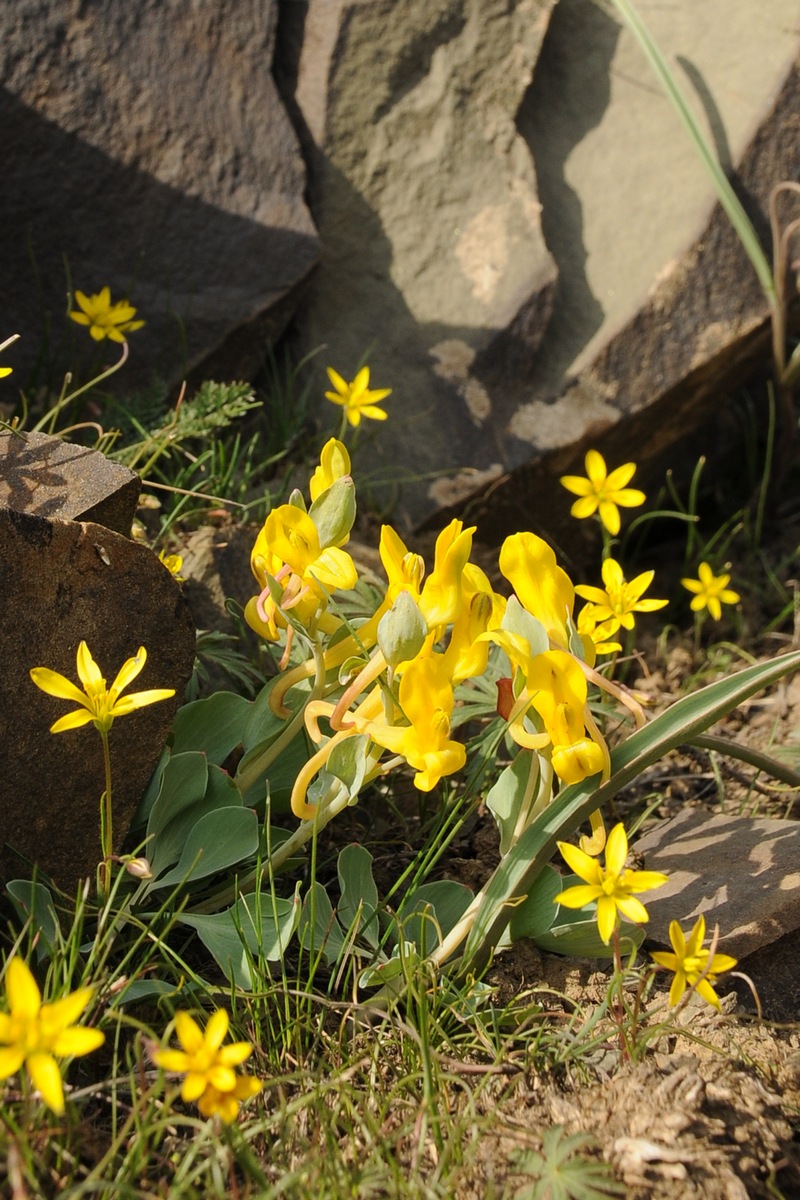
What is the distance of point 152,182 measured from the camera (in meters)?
2.69

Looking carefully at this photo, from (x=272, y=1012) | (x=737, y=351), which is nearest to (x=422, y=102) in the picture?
(x=737, y=351)

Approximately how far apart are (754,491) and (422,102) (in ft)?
4.64

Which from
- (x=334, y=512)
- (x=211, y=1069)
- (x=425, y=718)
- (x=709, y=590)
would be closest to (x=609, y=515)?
(x=709, y=590)

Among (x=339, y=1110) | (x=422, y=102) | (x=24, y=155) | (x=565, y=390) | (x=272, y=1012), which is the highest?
(x=422, y=102)

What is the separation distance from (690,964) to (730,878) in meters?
0.41

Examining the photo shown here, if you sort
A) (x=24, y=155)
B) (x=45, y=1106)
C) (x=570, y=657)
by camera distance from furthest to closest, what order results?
1. (x=24, y=155)
2. (x=570, y=657)
3. (x=45, y=1106)

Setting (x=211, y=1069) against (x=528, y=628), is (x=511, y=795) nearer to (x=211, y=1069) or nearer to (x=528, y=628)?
(x=528, y=628)

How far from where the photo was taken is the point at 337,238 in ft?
9.67

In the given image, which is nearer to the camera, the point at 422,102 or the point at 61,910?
the point at 61,910

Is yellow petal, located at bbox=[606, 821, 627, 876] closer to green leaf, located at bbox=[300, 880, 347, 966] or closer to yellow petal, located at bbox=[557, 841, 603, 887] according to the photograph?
yellow petal, located at bbox=[557, 841, 603, 887]

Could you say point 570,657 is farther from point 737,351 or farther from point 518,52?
point 518,52

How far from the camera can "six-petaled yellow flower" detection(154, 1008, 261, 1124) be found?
1163 millimetres

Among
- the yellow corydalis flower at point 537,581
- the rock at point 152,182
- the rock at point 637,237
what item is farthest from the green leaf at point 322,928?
the rock at point 152,182

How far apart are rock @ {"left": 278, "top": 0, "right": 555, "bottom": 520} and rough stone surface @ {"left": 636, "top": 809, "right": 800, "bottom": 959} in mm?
1270
